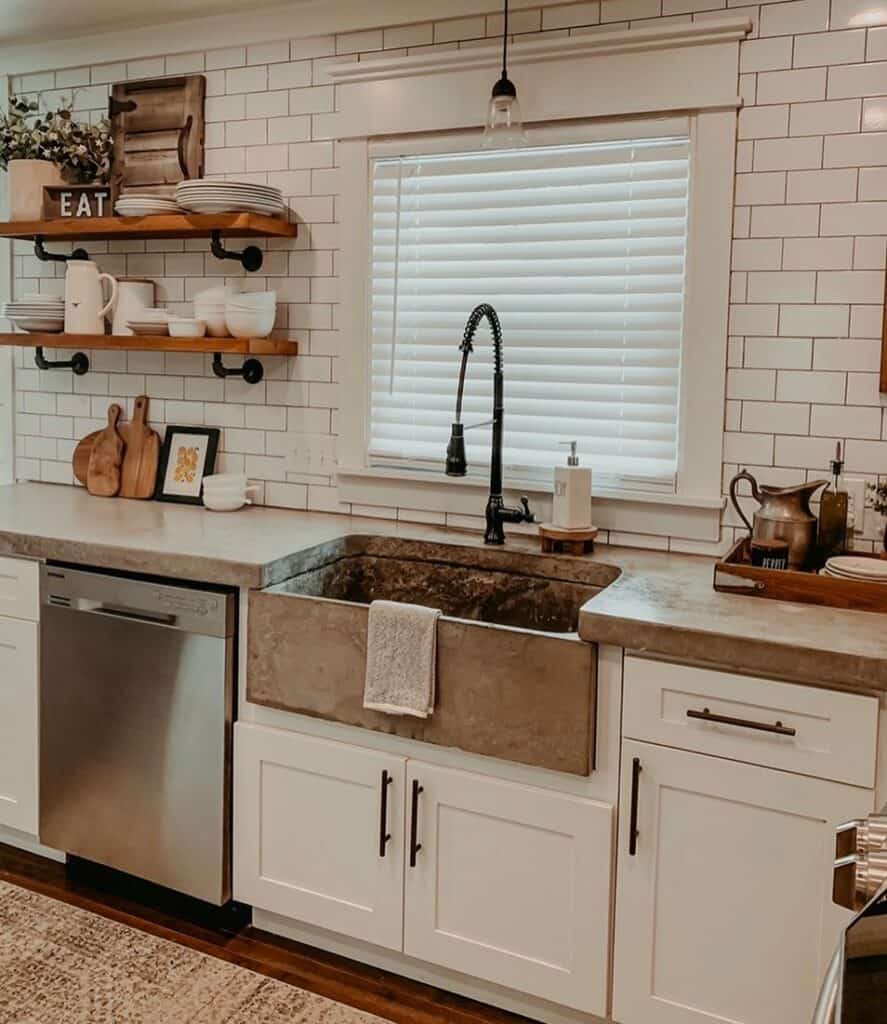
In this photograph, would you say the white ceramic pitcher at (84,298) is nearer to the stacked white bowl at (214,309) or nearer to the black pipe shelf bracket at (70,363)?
the black pipe shelf bracket at (70,363)

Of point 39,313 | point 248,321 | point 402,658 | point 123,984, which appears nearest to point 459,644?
point 402,658

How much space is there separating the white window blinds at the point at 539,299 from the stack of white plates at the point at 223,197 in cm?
33

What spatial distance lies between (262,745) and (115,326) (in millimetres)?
1557

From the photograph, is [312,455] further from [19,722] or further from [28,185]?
[28,185]

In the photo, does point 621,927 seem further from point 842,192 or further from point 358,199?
point 358,199

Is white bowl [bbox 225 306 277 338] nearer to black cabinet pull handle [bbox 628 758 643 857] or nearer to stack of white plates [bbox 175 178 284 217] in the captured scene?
stack of white plates [bbox 175 178 284 217]

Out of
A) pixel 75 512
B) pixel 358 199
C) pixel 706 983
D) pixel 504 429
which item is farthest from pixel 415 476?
pixel 706 983

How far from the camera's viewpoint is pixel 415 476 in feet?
9.87

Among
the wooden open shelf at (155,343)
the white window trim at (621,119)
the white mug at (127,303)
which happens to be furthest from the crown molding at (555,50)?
the white mug at (127,303)

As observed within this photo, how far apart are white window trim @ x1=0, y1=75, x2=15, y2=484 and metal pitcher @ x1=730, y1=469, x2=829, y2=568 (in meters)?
2.69

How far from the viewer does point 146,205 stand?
3.08 meters

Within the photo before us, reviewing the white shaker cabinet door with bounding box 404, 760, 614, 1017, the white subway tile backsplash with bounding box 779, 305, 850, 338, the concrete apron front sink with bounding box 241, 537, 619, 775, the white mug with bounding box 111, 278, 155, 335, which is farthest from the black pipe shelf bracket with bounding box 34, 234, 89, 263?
the white subway tile backsplash with bounding box 779, 305, 850, 338

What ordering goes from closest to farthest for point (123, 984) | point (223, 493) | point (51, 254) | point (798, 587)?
1. point (798, 587)
2. point (123, 984)
3. point (223, 493)
4. point (51, 254)

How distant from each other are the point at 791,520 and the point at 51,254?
2598 mm
